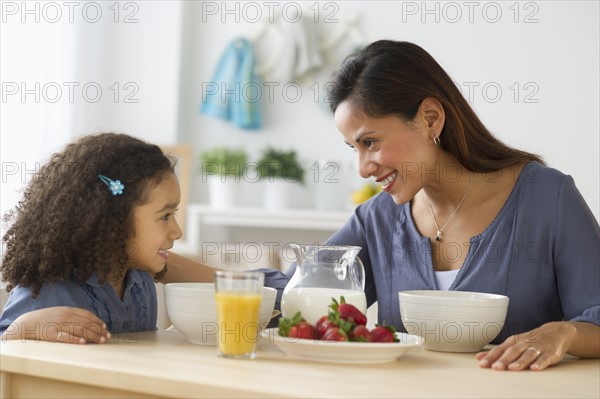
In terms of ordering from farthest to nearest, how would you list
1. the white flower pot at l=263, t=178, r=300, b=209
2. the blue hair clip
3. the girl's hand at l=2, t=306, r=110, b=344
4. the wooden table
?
1. the white flower pot at l=263, t=178, r=300, b=209
2. the blue hair clip
3. the girl's hand at l=2, t=306, r=110, b=344
4. the wooden table

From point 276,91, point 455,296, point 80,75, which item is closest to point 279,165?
point 276,91

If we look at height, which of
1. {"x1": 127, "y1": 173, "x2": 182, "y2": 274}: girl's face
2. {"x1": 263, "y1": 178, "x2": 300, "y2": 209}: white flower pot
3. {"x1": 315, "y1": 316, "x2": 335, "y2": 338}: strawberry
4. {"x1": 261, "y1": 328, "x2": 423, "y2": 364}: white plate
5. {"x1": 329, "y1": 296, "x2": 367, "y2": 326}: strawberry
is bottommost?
{"x1": 261, "y1": 328, "x2": 423, "y2": 364}: white plate

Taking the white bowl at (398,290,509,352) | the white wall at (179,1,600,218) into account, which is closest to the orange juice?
the white bowl at (398,290,509,352)

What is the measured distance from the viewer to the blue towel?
449cm

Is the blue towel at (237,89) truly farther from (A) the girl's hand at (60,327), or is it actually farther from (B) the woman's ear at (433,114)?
(A) the girl's hand at (60,327)

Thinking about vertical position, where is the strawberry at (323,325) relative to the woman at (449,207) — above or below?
below

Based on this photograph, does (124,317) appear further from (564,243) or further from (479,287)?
(564,243)

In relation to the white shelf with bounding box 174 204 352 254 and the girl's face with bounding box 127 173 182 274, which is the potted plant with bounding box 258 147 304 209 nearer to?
the white shelf with bounding box 174 204 352 254

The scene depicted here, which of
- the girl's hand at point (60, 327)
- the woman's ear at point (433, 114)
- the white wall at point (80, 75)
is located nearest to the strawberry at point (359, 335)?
the girl's hand at point (60, 327)

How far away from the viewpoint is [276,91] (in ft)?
14.8

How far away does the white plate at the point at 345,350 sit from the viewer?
4.43ft

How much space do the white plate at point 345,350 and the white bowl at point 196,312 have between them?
0.15 meters

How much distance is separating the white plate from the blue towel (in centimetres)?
315

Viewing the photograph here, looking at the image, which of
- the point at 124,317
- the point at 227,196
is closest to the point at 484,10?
the point at 227,196
